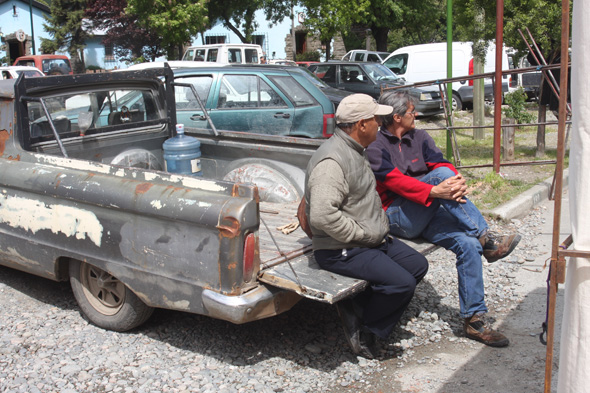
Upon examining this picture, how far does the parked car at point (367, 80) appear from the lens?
49.4 feet

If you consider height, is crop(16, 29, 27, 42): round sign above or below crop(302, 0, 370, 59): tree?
above

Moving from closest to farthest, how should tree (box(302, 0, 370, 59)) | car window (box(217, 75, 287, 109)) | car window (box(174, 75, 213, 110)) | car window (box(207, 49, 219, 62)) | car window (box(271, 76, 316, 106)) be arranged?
car window (box(174, 75, 213, 110)) → car window (box(217, 75, 287, 109)) → car window (box(271, 76, 316, 106)) → car window (box(207, 49, 219, 62)) → tree (box(302, 0, 370, 59))

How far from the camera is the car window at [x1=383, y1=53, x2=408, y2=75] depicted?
18062 millimetres

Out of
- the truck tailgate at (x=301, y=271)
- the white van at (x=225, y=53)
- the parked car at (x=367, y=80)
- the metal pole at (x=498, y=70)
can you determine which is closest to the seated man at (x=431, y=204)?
the truck tailgate at (x=301, y=271)

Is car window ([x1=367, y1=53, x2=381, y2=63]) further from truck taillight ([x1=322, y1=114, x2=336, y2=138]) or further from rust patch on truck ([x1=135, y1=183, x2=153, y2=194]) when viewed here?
rust patch on truck ([x1=135, y1=183, x2=153, y2=194])

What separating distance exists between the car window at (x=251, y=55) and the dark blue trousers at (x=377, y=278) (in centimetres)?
1804

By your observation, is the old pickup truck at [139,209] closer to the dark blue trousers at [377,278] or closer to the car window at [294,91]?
the dark blue trousers at [377,278]

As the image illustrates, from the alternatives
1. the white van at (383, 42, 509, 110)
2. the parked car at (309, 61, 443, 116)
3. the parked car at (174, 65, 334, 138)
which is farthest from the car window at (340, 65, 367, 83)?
the parked car at (174, 65, 334, 138)

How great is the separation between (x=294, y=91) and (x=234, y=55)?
12740 millimetres

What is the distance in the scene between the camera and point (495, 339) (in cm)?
391

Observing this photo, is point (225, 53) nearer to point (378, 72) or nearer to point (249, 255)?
point (378, 72)

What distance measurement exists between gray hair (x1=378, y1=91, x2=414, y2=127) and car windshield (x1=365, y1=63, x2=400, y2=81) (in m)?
11.5

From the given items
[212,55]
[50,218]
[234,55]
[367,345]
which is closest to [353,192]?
[367,345]

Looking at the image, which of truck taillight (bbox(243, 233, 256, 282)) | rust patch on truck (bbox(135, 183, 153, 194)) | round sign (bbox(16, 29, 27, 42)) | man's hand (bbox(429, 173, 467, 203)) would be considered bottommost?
truck taillight (bbox(243, 233, 256, 282))
